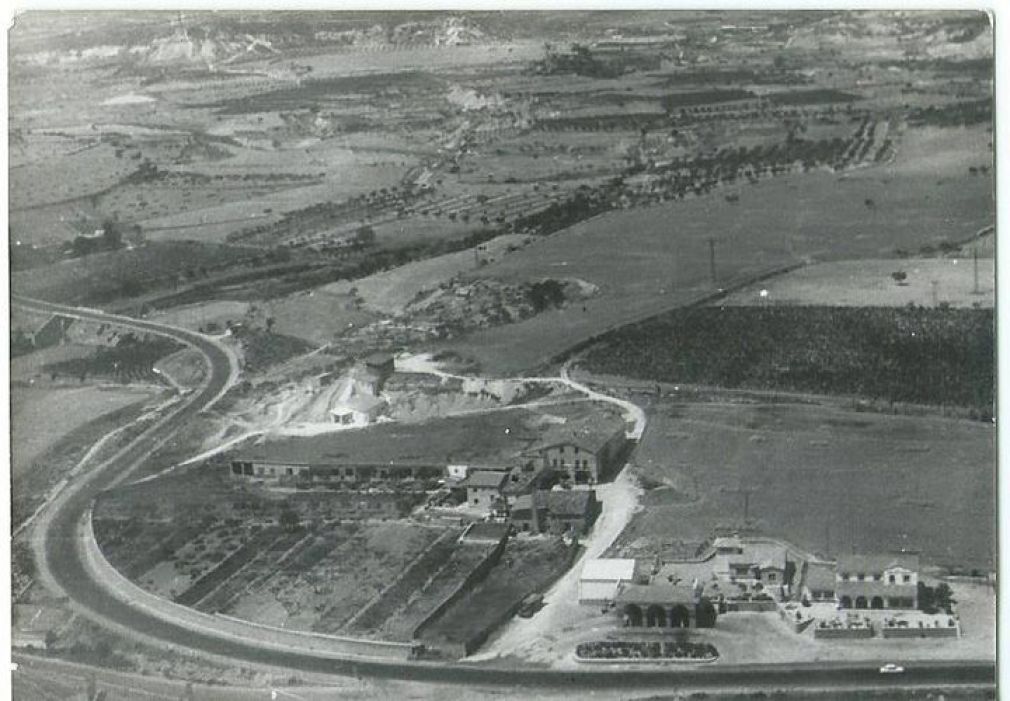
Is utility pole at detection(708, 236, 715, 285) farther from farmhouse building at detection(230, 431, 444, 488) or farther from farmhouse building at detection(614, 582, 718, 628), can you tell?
farmhouse building at detection(230, 431, 444, 488)

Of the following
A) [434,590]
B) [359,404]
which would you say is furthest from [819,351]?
[359,404]

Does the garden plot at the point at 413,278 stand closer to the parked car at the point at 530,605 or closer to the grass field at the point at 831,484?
the grass field at the point at 831,484

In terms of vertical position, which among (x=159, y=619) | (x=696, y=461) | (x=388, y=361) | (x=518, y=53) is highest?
(x=518, y=53)

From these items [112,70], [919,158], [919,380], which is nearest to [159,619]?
[112,70]

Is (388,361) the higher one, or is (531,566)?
(388,361)

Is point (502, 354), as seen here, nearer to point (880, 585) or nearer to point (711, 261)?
point (711, 261)

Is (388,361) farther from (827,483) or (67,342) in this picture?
(827,483)

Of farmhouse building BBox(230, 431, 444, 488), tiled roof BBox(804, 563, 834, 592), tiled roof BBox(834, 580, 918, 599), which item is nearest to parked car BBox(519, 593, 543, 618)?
farmhouse building BBox(230, 431, 444, 488)
